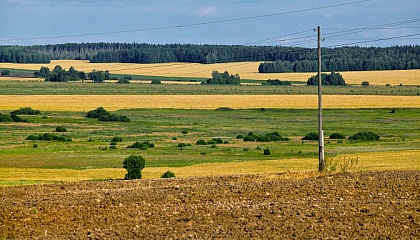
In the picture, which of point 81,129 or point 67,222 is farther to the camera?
point 81,129

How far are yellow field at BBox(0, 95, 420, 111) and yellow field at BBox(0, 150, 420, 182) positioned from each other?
68869mm

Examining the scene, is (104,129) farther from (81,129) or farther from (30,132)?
(30,132)

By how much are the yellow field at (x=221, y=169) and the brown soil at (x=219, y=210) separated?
15.2 metres

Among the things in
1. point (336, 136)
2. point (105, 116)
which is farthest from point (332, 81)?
point (336, 136)

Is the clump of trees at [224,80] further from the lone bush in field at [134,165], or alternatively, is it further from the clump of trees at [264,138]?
the lone bush in field at [134,165]

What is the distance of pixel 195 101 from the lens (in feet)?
423

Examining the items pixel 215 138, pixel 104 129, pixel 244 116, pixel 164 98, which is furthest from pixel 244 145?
pixel 164 98

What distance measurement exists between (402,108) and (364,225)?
98043 mm

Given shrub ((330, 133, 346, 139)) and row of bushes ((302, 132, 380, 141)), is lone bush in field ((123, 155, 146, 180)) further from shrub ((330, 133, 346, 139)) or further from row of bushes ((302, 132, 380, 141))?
shrub ((330, 133, 346, 139))

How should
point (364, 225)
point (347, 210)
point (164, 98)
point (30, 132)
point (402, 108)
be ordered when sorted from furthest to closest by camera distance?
point (164, 98) < point (402, 108) < point (30, 132) < point (347, 210) < point (364, 225)

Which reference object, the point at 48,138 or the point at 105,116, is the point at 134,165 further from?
the point at 105,116

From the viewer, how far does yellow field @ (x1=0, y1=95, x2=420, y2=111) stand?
388 feet

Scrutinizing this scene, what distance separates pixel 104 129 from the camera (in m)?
84.7

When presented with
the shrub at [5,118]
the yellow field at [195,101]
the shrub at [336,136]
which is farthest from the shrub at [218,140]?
the yellow field at [195,101]
